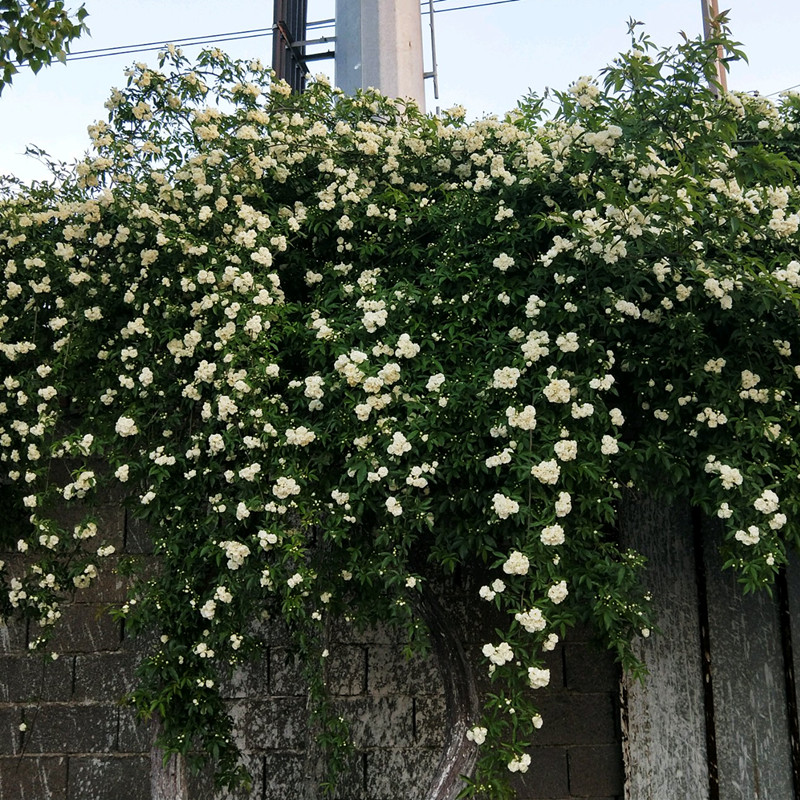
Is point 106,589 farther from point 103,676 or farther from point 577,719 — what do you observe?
point 577,719

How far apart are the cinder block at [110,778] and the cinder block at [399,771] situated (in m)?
0.93

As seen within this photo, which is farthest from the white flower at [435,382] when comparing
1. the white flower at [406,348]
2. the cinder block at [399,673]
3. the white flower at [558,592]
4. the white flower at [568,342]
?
the cinder block at [399,673]

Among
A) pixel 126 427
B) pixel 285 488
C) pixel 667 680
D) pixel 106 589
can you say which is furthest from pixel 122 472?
pixel 667 680

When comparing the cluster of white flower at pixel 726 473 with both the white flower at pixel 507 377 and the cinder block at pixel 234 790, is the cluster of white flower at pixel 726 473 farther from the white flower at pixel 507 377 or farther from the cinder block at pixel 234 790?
the cinder block at pixel 234 790

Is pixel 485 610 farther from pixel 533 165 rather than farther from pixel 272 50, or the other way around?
pixel 272 50

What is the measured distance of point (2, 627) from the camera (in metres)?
3.96

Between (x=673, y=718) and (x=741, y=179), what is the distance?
2122 millimetres

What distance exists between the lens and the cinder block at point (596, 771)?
12.1 ft

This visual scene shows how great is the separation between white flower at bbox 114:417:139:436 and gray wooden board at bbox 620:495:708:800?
1989 mm

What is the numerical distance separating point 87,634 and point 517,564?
209 cm

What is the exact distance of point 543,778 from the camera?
369 centimetres

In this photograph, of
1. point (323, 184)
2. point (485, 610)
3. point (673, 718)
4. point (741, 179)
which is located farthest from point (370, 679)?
point (741, 179)

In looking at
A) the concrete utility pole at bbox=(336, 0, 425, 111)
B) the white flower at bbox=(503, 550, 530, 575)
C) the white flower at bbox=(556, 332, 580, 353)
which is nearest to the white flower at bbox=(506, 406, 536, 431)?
the white flower at bbox=(556, 332, 580, 353)

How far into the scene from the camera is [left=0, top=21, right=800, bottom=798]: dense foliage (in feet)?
9.61
